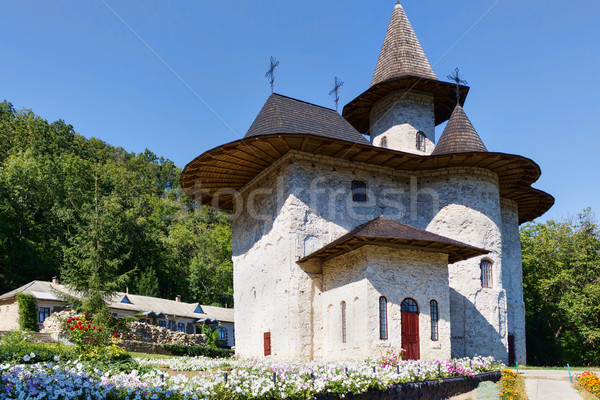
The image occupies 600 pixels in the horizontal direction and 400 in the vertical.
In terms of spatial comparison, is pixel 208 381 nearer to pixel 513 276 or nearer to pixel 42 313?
pixel 513 276

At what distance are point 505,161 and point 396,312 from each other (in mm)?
7481

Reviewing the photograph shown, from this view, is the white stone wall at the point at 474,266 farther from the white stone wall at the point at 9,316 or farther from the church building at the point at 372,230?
the white stone wall at the point at 9,316

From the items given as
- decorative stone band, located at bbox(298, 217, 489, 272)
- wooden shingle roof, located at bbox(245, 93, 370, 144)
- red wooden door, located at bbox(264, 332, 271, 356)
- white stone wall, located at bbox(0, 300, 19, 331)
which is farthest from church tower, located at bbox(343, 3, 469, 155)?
white stone wall, located at bbox(0, 300, 19, 331)

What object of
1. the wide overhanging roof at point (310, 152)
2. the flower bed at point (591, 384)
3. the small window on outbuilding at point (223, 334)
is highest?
the wide overhanging roof at point (310, 152)

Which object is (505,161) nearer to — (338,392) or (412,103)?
(412,103)

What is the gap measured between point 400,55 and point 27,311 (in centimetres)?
2314

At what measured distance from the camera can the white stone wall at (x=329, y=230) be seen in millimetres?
17281

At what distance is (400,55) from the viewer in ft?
79.9

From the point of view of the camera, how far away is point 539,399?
11.6 m

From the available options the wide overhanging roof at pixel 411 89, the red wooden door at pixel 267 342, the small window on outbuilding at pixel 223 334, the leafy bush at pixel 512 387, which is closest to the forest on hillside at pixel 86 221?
the small window on outbuilding at pixel 223 334

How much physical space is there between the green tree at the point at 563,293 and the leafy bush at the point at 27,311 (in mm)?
28242

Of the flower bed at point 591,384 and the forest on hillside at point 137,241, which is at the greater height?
the forest on hillside at point 137,241

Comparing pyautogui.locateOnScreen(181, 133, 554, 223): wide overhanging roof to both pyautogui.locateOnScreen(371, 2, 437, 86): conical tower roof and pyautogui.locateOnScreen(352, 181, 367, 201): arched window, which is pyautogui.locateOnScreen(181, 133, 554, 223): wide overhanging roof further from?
pyautogui.locateOnScreen(371, 2, 437, 86): conical tower roof

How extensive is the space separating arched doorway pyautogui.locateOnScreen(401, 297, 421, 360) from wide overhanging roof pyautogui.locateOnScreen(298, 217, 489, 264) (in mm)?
1798
